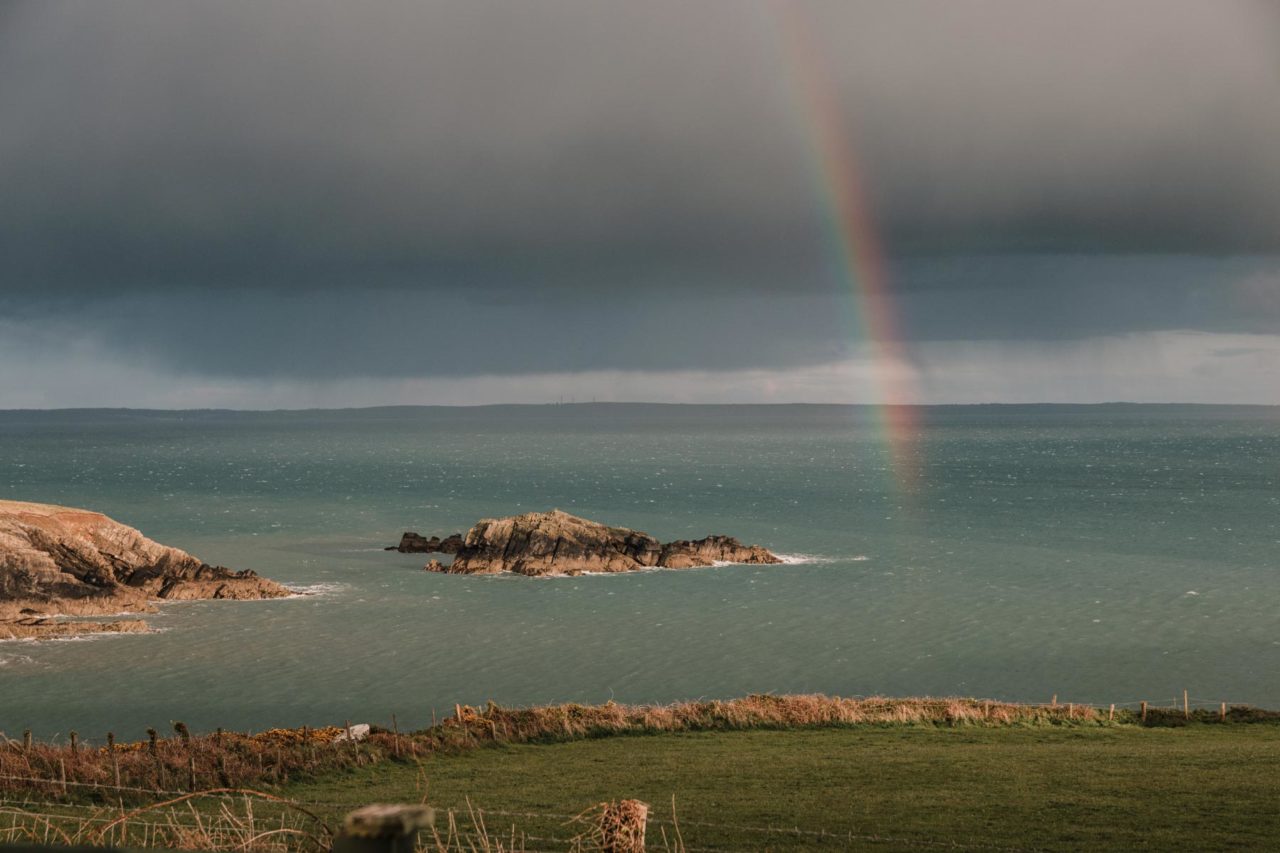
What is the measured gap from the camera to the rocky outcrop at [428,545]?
361 feet

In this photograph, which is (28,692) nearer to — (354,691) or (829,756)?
(354,691)

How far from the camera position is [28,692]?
180 feet

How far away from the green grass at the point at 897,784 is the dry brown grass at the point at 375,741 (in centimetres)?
92

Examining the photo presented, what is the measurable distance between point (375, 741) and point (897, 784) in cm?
1647

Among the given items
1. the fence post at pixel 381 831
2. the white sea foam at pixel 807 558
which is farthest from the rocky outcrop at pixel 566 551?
the fence post at pixel 381 831

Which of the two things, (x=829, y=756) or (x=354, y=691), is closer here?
(x=829, y=756)

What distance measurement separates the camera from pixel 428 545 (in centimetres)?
11106

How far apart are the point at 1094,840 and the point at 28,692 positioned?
49.1 m

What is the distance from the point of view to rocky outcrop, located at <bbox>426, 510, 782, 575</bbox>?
98.2 m

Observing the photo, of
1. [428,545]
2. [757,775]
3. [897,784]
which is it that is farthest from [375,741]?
[428,545]

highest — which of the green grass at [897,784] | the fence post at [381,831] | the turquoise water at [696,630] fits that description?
the fence post at [381,831]

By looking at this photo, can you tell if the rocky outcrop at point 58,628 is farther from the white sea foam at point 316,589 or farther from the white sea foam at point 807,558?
the white sea foam at point 807,558

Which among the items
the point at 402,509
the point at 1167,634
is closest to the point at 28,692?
the point at 1167,634

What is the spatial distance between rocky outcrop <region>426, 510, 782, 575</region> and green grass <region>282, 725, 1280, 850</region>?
59017mm
